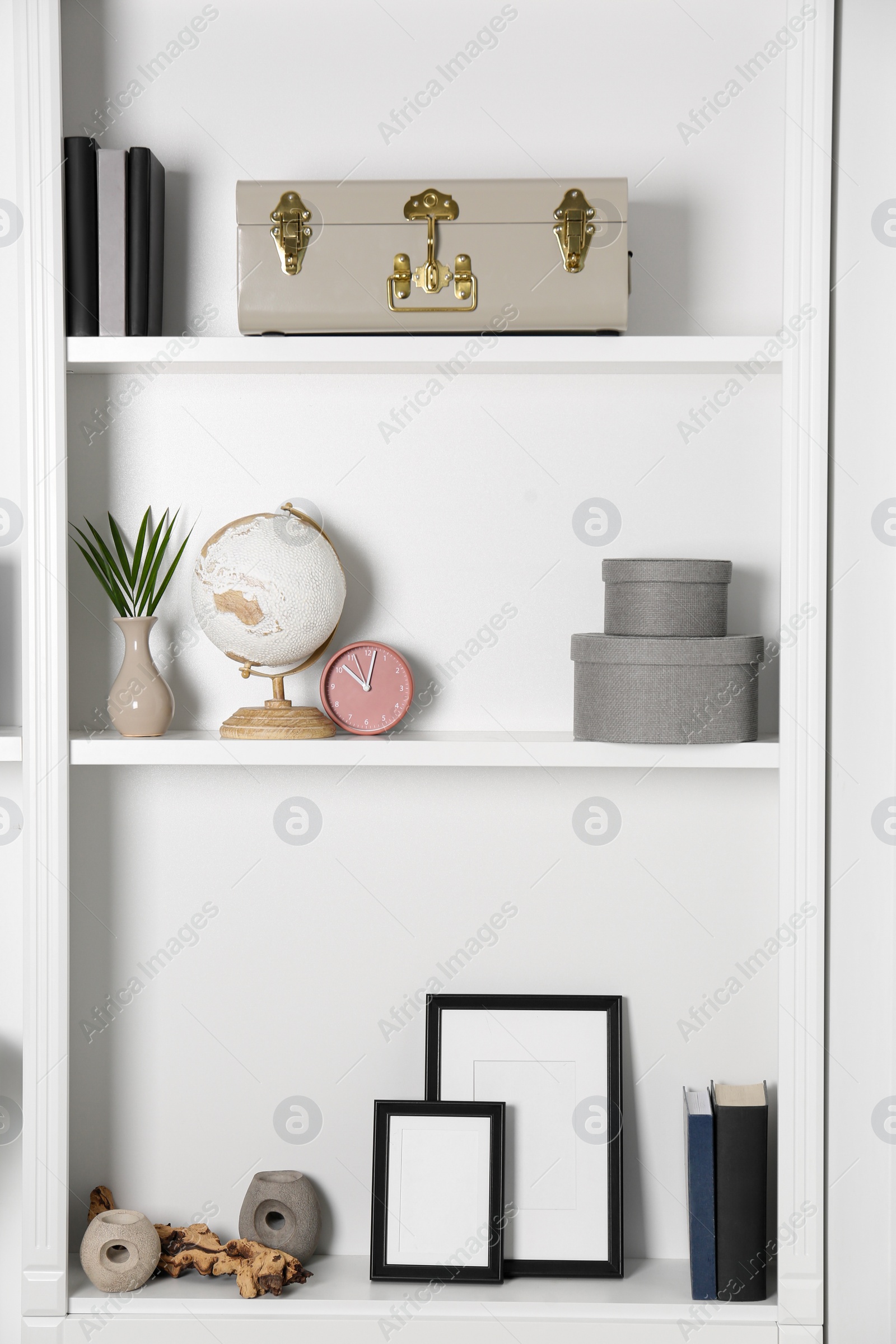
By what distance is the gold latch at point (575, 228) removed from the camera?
131 cm

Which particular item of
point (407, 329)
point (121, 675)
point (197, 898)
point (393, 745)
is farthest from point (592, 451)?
point (197, 898)

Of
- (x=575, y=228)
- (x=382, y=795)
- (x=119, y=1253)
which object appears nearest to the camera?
(x=575, y=228)

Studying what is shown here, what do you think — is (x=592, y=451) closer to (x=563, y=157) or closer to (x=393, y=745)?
(x=563, y=157)

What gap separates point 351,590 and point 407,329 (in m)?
0.38

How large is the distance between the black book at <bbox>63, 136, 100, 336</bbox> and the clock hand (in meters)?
0.55

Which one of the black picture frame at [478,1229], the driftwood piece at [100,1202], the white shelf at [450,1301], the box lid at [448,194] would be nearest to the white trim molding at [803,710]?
the white shelf at [450,1301]

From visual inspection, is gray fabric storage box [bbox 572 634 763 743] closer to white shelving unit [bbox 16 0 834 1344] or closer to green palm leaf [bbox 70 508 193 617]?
white shelving unit [bbox 16 0 834 1344]

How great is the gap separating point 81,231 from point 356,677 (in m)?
0.68

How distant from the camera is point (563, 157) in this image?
149cm

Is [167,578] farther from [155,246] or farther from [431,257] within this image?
[431,257]

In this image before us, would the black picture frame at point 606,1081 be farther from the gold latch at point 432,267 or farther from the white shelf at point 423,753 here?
the gold latch at point 432,267

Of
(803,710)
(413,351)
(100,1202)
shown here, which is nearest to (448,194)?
(413,351)

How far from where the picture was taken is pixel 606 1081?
148 cm

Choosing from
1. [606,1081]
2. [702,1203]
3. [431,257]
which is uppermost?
[431,257]
